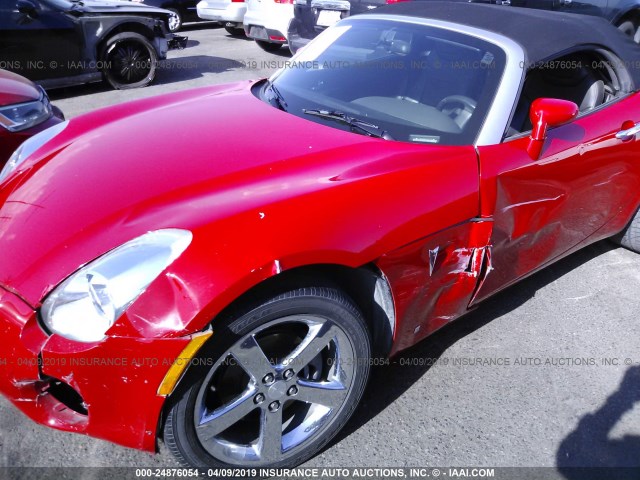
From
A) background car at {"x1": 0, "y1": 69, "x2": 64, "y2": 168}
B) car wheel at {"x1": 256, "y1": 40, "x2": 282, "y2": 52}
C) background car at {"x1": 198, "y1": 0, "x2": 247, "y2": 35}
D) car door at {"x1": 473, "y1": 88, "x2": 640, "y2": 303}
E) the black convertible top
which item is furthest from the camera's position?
background car at {"x1": 198, "y1": 0, "x2": 247, "y2": 35}

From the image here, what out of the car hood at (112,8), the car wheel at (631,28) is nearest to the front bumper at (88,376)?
the car hood at (112,8)

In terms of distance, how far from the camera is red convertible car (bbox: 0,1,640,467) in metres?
1.67

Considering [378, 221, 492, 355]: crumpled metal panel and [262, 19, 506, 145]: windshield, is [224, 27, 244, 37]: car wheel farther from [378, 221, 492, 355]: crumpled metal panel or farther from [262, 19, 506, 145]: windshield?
[378, 221, 492, 355]: crumpled metal panel

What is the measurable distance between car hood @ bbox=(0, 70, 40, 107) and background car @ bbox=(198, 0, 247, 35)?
7.12m

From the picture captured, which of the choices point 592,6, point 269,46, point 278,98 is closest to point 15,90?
point 278,98

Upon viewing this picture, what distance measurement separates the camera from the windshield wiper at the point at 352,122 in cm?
239

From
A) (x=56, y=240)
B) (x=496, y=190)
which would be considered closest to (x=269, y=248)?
(x=56, y=240)

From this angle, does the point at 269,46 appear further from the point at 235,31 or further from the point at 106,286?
the point at 106,286

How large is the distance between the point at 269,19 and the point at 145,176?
7.34m

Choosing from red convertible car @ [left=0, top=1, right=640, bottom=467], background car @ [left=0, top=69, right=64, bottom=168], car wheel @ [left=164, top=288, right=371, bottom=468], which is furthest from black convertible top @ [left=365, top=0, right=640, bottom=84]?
background car @ [left=0, top=69, right=64, bottom=168]

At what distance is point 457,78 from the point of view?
Result: 2.63m

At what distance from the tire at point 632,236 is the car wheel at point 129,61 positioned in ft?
20.4

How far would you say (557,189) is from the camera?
259 centimetres

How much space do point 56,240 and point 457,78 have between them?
6.11ft
